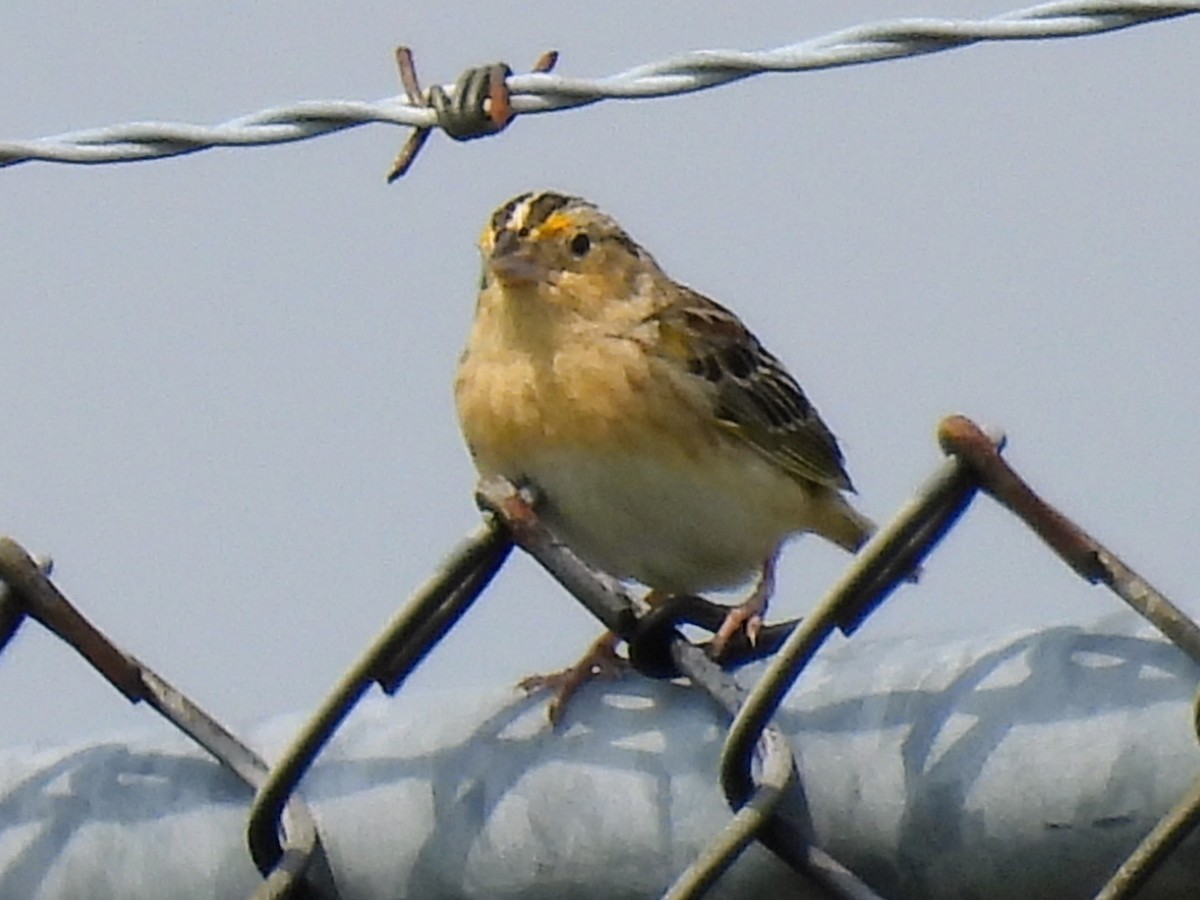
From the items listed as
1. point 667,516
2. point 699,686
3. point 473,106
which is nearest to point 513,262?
point 667,516

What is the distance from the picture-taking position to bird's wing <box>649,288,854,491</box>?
4.94 metres

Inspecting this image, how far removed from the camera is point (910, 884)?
1544 millimetres

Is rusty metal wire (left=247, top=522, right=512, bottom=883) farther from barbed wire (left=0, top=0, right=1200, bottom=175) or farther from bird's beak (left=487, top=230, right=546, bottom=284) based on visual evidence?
bird's beak (left=487, top=230, right=546, bottom=284)

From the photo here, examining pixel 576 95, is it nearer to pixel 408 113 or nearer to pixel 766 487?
pixel 408 113

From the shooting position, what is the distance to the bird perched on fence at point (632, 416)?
168 inches

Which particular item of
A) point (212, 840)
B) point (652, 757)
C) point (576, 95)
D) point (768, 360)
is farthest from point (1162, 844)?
point (768, 360)

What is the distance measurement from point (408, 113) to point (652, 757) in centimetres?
98

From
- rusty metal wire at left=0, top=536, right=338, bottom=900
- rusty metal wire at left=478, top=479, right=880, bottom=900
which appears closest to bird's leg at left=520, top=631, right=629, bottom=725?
rusty metal wire at left=478, top=479, right=880, bottom=900

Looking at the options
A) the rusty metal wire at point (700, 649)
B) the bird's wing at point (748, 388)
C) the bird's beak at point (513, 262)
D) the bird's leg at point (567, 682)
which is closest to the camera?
the rusty metal wire at point (700, 649)

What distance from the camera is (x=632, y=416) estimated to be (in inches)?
177

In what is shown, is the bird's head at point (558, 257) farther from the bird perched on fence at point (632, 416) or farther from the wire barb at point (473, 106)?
the wire barb at point (473, 106)

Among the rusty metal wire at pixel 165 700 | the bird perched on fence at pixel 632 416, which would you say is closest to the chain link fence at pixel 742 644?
the rusty metal wire at pixel 165 700

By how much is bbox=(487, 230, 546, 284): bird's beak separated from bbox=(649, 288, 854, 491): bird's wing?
33cm

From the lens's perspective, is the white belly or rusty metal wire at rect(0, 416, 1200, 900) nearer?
rusty metal wire at rect(0, 416, 1200, 900)
